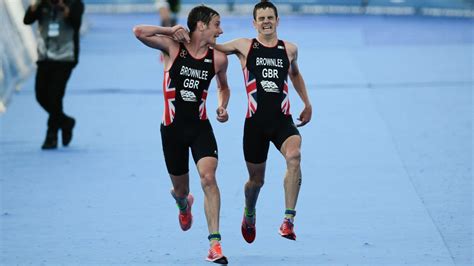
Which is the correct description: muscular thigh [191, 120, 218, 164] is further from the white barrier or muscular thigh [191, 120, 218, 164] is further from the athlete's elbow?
the white barrier

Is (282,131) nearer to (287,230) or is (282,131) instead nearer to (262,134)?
(262,134)

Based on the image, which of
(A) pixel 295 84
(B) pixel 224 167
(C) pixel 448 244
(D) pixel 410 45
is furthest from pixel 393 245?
(D) pixel 410 45

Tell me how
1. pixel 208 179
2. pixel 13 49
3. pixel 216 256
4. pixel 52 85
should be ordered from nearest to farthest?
pixel 216 256 → pixel 208 179 → pixel 52 85 → pixel 13 49

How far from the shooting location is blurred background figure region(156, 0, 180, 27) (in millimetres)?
25767

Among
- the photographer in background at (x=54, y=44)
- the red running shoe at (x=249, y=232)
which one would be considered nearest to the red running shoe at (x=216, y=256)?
the red running shoe at (x=249, y=232)

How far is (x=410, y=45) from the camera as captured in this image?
1115 inches

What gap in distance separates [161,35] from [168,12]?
667 inches

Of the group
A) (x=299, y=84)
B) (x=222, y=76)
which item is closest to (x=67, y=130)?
(x=299, y=84)

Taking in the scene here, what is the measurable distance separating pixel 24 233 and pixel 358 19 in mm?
25899

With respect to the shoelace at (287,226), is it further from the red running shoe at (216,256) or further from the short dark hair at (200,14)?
the short dark hair at (200,14)

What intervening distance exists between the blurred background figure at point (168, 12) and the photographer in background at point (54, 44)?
9.89 metres

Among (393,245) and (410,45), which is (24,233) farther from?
(410,45)

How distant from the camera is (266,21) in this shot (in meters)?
10.0

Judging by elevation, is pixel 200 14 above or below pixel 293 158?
above
